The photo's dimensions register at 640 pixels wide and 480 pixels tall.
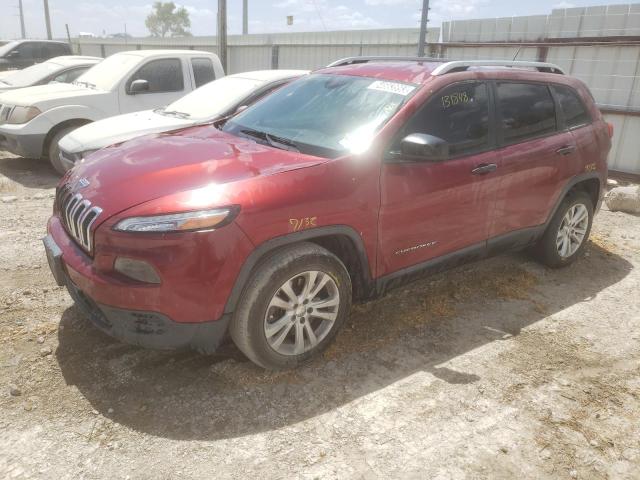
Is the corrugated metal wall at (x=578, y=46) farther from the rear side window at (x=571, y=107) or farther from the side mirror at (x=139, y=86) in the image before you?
the side mirror at (x=139, y=86)

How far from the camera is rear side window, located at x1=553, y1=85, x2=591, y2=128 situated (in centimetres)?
434

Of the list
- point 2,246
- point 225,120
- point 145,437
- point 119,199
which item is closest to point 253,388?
point 145,437

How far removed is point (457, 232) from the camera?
3.64 m

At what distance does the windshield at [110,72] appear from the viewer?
775 centimetres

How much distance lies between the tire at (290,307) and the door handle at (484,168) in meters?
1.23

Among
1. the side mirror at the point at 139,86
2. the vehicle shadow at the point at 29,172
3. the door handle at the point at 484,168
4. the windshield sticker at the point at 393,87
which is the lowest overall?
the vehicle shadow at the point at 29,172

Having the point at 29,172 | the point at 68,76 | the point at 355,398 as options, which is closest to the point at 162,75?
the point at 29,172

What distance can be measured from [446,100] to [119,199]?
7.09 feet

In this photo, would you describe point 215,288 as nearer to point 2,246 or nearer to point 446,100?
point 446,100

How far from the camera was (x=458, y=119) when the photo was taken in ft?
11.6

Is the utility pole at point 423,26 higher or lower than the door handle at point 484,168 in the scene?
higher

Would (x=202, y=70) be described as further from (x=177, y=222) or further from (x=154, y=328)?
(x=154, y=328)

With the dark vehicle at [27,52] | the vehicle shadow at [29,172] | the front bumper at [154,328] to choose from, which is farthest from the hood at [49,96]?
the dark vehicle at [27,52]

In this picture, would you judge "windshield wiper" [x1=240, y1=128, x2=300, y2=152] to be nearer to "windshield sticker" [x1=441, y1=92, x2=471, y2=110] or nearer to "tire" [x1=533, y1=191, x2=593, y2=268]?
"windshield sticker" [x1=441, y1=92, x2=471, y2=110]
